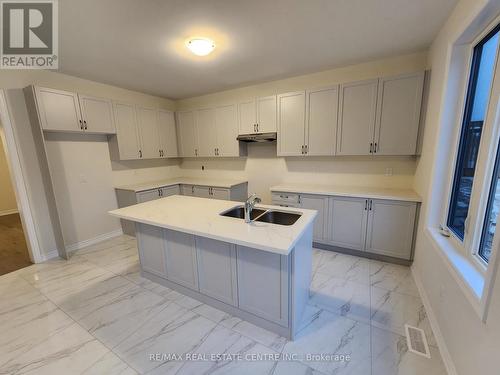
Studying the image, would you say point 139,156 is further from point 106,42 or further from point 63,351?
point 63,351

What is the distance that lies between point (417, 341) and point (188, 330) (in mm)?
1829

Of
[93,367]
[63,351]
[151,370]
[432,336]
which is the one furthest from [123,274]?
[432,336]

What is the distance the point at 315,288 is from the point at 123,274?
232cm

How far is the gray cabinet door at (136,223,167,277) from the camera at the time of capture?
2264mm

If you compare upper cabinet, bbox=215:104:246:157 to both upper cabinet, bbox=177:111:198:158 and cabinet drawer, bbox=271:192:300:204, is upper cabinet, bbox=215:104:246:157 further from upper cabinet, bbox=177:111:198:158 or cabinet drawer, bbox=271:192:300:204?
cabinet drawer, bbox=271:192:300:204

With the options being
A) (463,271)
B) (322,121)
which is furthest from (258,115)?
(463,271)

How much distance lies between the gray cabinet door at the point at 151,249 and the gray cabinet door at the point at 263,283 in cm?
98

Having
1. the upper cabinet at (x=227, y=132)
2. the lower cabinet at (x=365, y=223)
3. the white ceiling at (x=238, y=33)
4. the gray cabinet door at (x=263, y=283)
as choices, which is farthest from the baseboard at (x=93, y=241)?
the lower cabinet at (x=365, y=223)

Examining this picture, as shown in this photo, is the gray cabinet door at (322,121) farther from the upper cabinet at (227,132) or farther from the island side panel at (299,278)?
the island side panel at (299,278)

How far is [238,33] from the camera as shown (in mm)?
2131

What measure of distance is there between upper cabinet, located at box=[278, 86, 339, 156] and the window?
1.45m

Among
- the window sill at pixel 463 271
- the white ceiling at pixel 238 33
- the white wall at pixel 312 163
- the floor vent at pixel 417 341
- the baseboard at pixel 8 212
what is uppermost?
the white ceiling at pixel 238 33

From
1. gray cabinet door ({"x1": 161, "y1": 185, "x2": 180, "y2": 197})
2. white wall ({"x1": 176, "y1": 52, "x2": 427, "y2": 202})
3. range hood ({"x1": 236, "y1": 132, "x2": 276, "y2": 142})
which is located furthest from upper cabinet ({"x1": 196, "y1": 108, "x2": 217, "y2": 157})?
gray cabinet door ({"x1": 161, "y1": 185, "x2": 180, "y2": 197})

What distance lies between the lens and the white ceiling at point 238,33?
5.73 ft
